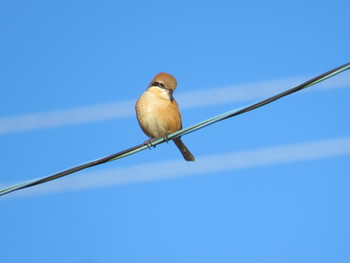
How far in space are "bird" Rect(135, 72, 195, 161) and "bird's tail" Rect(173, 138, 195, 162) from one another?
62 cm

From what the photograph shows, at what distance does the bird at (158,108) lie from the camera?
26.9 ft

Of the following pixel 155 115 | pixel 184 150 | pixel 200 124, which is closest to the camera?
pixel 200 124

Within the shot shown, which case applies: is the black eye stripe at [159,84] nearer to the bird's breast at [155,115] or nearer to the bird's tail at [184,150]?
the bird's breast at [155,115]

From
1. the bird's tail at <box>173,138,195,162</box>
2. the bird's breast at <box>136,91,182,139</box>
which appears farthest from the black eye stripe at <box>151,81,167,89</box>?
the bird's tail at <box>173,138,195,162</box>

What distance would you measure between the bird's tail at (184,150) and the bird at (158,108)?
0.62 meters

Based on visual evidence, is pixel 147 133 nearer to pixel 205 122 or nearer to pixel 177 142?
pixel 177 142

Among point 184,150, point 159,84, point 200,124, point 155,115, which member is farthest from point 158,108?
point 200,124

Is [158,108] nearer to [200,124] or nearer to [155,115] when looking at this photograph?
[155,115]

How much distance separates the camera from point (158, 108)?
8.20 m

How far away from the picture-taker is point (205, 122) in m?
4.98

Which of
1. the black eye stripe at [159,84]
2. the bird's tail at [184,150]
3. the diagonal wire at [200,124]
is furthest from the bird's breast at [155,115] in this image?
the diagonal wire at [200,124]

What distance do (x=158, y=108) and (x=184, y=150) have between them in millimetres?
1064

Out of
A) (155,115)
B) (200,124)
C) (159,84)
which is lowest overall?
(200,124)

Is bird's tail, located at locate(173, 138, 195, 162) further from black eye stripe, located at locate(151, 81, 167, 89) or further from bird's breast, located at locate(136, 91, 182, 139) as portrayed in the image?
black eye stripe, located at locate(151, 81, 167, 89)
